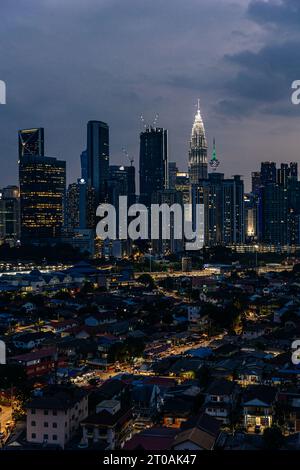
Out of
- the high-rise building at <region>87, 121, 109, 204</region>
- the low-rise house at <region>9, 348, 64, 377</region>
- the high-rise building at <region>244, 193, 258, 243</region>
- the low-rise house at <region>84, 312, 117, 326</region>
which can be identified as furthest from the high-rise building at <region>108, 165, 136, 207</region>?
the low-rise house at <region>9, 348, 64, 377</region>

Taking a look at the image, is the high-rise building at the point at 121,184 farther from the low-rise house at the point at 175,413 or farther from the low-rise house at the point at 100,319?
the low-rise house at the point at 175,413

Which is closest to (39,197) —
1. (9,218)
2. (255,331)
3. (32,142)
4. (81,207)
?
(81,207)

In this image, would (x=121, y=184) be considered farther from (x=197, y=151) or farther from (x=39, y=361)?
(x=39, y=361)

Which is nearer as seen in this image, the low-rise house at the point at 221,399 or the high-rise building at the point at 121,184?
the low-rise house at the point at 221,399

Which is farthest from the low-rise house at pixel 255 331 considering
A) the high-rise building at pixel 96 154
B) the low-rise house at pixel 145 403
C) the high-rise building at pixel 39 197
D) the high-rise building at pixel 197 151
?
the high-rise building at pixel 197 151

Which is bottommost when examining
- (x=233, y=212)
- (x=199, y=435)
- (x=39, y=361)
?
(x=39, y=361)

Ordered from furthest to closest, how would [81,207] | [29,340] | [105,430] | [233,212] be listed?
1. [233,212]
2. [81,207]
3. [29,340]
4. [105,430]
